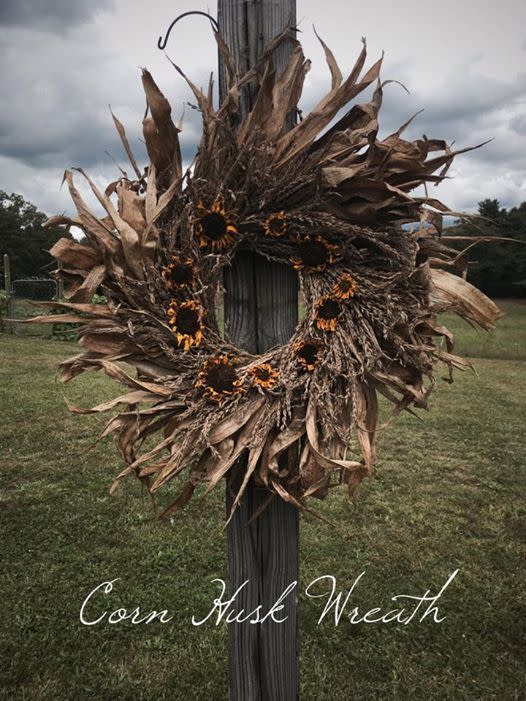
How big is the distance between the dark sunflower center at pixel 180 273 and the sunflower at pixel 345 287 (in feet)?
1.55

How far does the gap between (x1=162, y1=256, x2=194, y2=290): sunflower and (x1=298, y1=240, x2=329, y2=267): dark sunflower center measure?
36 centimetres

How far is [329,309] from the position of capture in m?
1.91

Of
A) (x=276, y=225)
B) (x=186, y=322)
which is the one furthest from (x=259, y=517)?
(x=276, y=225)

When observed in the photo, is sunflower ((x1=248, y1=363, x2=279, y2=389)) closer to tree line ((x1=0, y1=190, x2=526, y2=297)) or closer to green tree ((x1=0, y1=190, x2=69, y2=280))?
tree line ((x1=0, y1=190, x2=526, y2=297))

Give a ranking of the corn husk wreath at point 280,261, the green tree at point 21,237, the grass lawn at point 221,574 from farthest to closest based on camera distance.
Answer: the green tree at point 21,237
the grass lawn at point 221,574
the corn husk wreath at point 280,261

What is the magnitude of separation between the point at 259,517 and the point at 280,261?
939mm

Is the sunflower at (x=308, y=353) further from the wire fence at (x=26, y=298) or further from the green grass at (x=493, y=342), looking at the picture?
the wire fence at (x=26, y=298)

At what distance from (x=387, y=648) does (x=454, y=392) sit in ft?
24.5

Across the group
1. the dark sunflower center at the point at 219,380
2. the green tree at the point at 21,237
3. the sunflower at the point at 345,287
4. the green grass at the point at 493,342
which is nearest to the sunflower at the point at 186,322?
the dark sunflower center at the point at 219,380

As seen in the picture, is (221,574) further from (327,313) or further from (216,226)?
(216,226)

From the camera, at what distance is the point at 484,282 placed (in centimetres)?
4181

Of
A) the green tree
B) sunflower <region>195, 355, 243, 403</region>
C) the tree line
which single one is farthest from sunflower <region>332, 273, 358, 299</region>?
the green tree

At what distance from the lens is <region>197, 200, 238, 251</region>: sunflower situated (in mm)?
1859

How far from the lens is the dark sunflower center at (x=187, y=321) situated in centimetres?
191
